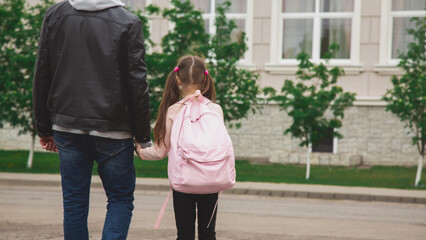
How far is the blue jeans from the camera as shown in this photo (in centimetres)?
402

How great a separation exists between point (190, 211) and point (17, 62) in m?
12.9

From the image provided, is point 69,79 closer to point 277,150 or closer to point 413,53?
point 413,53

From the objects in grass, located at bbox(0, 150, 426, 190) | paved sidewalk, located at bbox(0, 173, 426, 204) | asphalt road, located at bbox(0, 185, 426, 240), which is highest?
asphalt road, located at bbox(0, 185, 426, 240)

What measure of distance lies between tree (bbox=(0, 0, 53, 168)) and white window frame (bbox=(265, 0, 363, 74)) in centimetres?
691

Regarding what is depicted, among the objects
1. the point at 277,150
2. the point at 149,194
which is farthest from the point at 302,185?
the point at 277,150

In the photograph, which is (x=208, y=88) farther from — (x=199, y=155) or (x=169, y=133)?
(x=199, y=155)

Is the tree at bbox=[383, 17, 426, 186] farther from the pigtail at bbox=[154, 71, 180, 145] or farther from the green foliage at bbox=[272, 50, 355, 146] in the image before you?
the pigtail at bbox=[154, 71, 180, 145]

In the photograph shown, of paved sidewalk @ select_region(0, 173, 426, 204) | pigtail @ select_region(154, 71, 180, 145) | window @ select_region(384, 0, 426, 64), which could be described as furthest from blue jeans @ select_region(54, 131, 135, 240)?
window @ select_region(384, 0, 426, 64)

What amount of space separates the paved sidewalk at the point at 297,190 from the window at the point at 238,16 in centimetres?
772

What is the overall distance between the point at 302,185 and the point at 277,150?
6125 mm

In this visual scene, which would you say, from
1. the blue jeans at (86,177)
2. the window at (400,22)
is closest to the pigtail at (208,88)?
the blue jeans at (86,177)

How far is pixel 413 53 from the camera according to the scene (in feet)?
48.2

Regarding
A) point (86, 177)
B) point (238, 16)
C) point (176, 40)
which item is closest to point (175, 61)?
point (176, 40)

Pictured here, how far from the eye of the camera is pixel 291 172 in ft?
56.8
